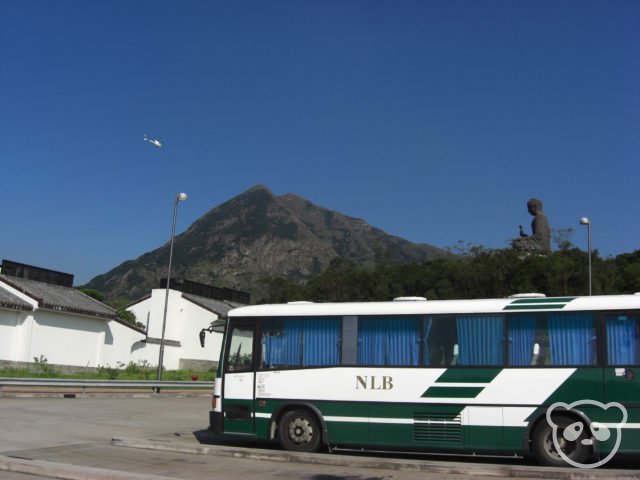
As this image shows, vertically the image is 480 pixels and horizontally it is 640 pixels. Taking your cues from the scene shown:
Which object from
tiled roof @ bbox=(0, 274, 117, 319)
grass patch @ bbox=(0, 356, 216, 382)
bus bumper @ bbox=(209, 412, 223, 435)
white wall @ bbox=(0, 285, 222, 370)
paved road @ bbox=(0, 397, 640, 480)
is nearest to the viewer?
paved road @ bbox=(0, 397, 640, 480)

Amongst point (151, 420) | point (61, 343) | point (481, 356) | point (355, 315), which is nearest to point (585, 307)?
point (481, 356)

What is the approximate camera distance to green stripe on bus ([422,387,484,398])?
10.7 meters

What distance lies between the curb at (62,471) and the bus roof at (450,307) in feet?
14.6

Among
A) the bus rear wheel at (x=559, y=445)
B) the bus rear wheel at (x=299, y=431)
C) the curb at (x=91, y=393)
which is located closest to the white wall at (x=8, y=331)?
the curb at (x=91, y=393)

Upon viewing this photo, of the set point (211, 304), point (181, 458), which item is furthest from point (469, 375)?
point (211, 304)

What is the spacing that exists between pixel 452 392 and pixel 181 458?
4.75 meters

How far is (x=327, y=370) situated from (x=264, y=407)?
1433mm

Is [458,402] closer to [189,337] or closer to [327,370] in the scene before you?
[327,370]

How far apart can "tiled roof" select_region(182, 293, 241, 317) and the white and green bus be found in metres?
37.4

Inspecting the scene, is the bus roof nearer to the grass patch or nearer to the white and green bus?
the white and green bus

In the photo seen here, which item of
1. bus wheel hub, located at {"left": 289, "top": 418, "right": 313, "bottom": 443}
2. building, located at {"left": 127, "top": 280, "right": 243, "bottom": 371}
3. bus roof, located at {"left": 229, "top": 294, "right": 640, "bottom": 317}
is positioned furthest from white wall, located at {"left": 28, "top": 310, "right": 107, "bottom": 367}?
bus wheel hub, located at {"left": 289, "top": 418, "right": 313, "bottom": 443}

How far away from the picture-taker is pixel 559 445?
402 inches

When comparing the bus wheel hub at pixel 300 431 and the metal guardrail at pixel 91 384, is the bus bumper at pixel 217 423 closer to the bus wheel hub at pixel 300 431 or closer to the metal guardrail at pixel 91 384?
the bus wheel hub at pixel 300 431

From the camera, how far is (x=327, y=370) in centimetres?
1170
